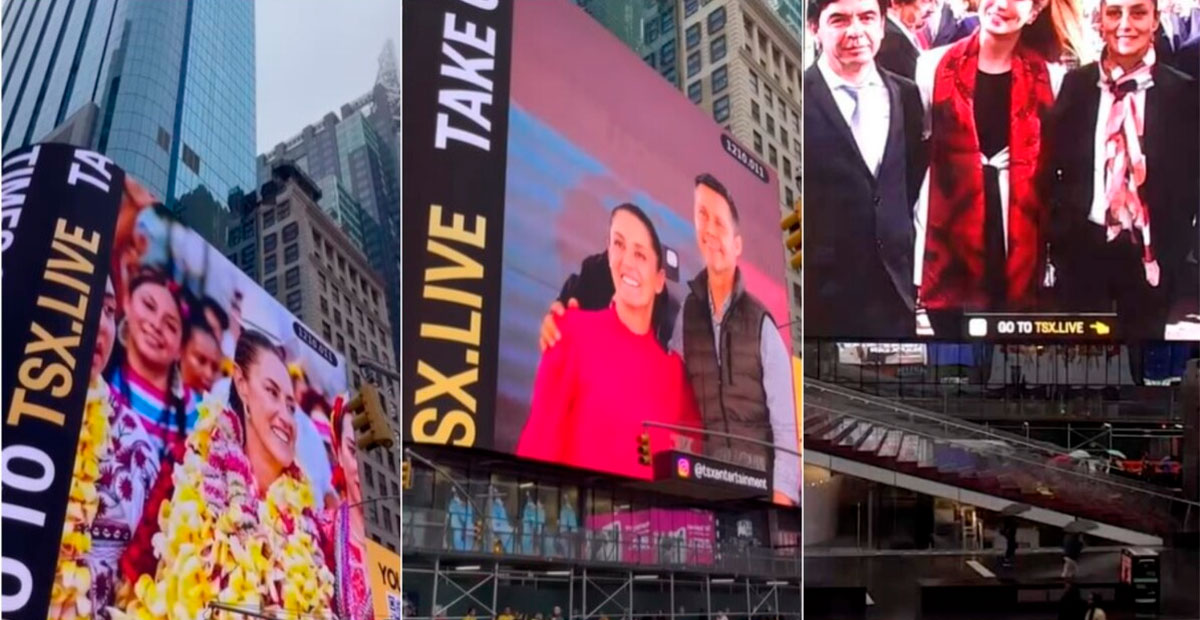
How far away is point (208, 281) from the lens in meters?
6.34

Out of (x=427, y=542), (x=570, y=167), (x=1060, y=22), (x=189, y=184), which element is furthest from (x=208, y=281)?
(x=1060, y=22)

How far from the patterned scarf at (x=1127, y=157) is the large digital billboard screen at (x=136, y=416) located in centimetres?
748

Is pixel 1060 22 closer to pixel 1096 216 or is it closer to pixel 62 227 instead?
pixel 1096 216

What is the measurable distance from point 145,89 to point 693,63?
22.1ft

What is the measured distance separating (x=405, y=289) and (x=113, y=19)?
2535mm

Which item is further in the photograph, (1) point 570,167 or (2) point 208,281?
(1) point 570,167

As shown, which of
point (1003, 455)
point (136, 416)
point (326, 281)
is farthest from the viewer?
point (1003, 455)

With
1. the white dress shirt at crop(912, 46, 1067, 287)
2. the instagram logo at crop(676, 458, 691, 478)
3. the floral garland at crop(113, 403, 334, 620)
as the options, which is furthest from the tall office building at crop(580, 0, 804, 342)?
the floral garland at crop(113, 403, 334, 620)

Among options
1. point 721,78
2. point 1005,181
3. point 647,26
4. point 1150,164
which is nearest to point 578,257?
point 647,26

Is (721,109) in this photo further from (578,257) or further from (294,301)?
(294,301)

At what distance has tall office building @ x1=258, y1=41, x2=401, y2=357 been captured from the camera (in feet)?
24.2

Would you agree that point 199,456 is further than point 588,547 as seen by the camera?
No

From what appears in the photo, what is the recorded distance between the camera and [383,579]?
754 cm

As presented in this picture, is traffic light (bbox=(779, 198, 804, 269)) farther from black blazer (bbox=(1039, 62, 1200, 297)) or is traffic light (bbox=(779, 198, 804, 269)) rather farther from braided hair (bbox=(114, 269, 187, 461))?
braided hair (bbox=(114, 269, 187, 461))
